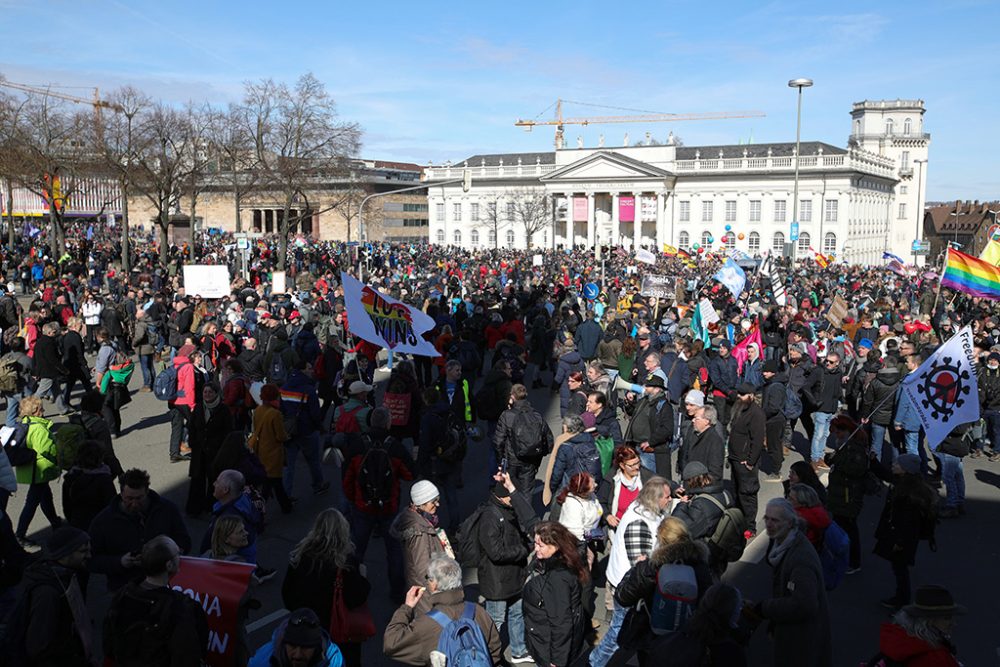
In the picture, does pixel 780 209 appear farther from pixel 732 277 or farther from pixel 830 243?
pixel 732 277

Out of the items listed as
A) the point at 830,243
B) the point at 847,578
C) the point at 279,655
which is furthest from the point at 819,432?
the point at 830,243

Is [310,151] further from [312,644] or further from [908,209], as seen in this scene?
[908,209]

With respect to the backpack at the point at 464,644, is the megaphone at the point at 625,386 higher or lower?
lower

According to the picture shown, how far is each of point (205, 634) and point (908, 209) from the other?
405 feet

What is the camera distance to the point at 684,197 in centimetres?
9256

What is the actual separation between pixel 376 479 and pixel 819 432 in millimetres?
6891

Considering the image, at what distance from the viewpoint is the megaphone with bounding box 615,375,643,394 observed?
1181 cm

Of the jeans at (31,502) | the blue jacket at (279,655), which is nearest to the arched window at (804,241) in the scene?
the jeans at (31,502)

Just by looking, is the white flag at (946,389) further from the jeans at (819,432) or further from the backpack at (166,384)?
the backpack at (166,384)

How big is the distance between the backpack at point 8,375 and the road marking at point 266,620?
660 cm

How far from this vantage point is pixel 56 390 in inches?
559

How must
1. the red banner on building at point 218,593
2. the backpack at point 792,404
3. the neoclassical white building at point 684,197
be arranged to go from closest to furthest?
the red banner on building at point 218,593
the backpack at point 792,404
the neoclassical white building at point 684,197

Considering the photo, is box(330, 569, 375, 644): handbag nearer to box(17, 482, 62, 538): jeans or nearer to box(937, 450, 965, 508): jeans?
box(17, 482, 62, 538): jeans

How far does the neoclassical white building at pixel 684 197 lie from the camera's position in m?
86.1
